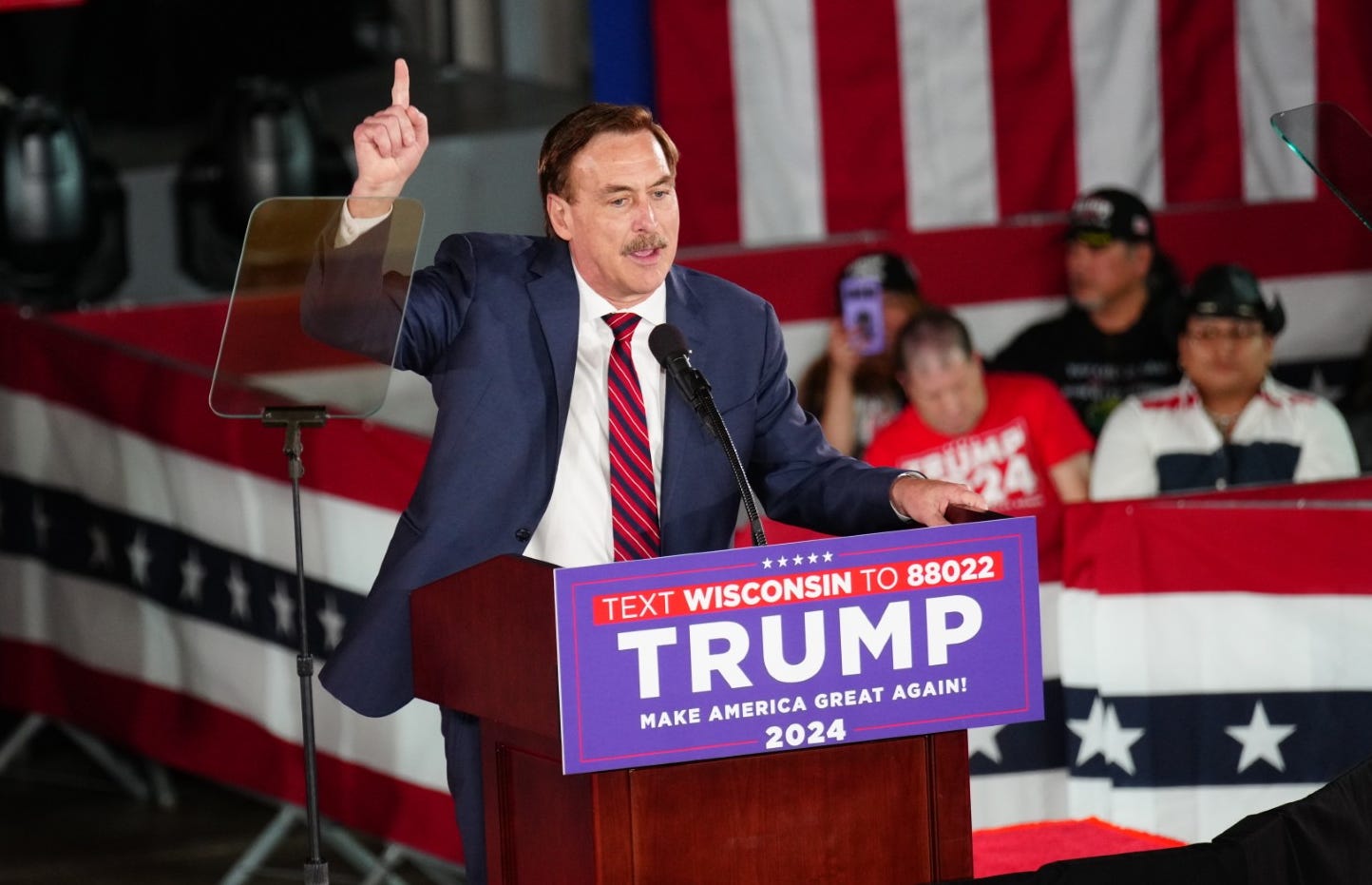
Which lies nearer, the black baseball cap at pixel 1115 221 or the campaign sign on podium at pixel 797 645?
the campaign sign on podium at pixel 797 645

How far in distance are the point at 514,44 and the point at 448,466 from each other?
5.15 metres

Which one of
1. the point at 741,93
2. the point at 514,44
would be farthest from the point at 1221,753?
the point at 514,44

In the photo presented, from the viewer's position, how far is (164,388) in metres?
4.91

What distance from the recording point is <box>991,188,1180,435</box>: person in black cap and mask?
18.8 feet

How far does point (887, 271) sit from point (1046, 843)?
2869 mm

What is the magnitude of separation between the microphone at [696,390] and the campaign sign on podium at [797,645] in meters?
0.17

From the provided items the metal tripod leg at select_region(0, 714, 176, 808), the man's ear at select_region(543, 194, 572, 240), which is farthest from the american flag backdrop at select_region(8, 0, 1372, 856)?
the man's ear at select_region(543, 194, 572, 240)

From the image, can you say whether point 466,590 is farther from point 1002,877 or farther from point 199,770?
point 199,770

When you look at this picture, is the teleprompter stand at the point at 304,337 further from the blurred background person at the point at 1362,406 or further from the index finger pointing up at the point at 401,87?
the blurred background person at the point at 1362,406

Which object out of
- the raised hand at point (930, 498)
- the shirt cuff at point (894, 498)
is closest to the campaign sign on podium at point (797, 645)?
the raised hand at point (930, 498)

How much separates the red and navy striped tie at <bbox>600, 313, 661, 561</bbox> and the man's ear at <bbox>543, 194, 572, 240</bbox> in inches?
8.5

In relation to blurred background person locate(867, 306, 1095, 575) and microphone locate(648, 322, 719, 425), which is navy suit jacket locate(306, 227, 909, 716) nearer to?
microphone locate(648, 322, 719, 425)

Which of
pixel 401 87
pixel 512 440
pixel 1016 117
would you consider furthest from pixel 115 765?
pixel 401 87

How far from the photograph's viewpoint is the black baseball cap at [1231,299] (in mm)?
5090
